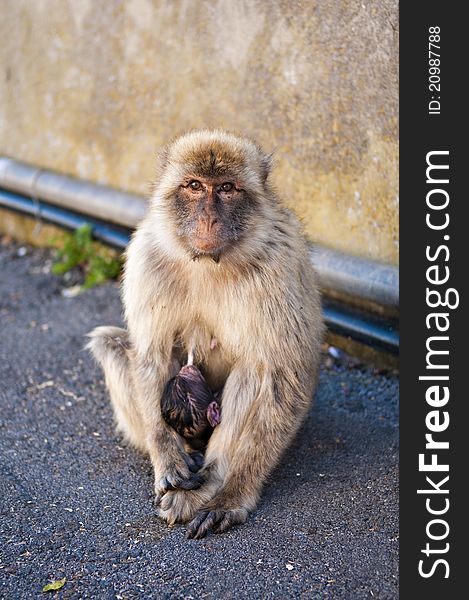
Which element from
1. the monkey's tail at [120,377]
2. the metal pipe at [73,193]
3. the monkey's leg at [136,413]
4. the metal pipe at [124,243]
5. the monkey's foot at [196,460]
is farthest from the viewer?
the metal pipe at [73,193]

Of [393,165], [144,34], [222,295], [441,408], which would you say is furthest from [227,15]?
[441,408]

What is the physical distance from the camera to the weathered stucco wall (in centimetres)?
440

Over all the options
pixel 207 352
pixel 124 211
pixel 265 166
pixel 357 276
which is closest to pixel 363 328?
pixel 357 276

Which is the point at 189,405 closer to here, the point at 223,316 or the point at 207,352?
the point at 207,352

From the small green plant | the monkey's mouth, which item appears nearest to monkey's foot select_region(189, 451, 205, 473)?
the monkey's mouth

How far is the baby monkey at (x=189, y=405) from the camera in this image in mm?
3559

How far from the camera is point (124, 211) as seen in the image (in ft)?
18.5

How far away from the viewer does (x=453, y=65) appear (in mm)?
3672

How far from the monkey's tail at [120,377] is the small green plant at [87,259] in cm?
205

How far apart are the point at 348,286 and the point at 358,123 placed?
2.61ft

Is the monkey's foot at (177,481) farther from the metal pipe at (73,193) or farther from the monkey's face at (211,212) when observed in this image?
the metal pipe at (73,193)

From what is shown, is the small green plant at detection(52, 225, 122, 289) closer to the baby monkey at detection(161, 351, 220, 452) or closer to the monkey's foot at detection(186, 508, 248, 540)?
the baby monkey at detection(161, 351, 220, 452)

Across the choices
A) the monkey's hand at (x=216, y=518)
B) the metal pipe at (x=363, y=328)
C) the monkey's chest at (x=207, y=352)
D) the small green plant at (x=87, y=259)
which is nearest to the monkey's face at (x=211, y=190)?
the monkey's chest at (x=207, y=352)

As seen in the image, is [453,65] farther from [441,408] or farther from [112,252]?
[112,252]
